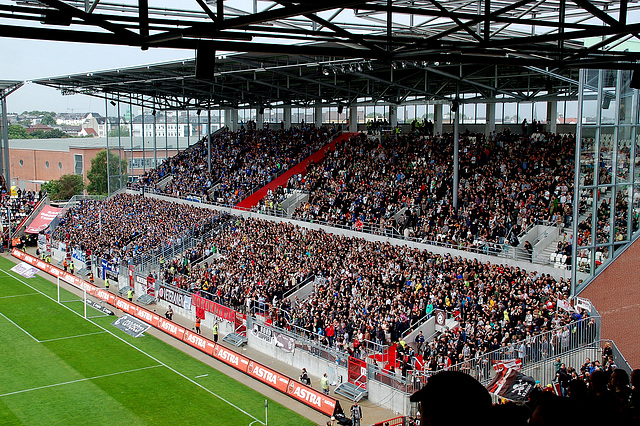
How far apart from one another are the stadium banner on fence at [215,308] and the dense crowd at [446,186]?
7.87 metres

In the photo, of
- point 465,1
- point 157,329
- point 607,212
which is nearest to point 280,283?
point 157,329

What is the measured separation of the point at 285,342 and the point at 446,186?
1133 centimetres

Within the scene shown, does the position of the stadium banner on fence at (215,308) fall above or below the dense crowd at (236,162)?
below

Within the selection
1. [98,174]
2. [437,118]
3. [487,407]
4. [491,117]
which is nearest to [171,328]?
[437,118]

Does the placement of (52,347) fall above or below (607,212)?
below

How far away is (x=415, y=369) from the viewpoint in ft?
69.1

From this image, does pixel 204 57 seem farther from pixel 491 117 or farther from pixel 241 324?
pixel 491 117

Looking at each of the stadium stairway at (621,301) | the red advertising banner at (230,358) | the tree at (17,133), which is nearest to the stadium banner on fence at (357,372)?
the red advertising banner at (230,358)

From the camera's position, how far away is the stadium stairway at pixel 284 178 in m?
43.1

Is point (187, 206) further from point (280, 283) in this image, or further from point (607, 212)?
point (607, 212)

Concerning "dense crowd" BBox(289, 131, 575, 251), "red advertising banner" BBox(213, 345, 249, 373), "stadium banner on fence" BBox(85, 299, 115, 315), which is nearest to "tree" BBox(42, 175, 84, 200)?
"stadium banner on fence" BBox(85, 299, 115, 315)

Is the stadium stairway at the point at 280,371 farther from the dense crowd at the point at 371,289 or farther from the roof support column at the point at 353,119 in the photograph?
the roof support column at the point at 353,119

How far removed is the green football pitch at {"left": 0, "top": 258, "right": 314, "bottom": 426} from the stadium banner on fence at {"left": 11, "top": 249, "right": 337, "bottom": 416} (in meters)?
0.77

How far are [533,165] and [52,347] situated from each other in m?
23.7
